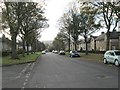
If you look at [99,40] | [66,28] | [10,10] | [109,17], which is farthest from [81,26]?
[99,40]

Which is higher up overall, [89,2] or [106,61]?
[89,2]

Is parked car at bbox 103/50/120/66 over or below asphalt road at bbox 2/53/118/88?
over

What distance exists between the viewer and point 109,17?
3969 cm

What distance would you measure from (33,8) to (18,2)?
2.56m

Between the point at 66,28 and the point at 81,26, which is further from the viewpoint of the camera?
the point at 66,28

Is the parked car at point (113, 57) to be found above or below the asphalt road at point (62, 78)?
above

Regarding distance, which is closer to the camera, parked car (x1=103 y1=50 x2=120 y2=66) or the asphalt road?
the asphalt road

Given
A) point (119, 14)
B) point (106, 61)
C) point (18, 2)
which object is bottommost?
point (106, 61)

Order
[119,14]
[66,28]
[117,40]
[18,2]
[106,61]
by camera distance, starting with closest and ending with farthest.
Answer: [106,61] → [119,14] → [18,2] → [66,28] → [117,40]

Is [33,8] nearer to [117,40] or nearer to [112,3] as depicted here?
[112,3]

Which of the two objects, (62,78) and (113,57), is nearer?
(62,78)

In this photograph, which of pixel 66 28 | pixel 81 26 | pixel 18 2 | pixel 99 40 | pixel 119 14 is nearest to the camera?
pixel 119 14

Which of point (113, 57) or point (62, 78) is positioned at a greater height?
point (113, 57)

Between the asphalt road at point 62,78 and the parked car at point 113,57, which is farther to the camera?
the parked car at point 113,57
